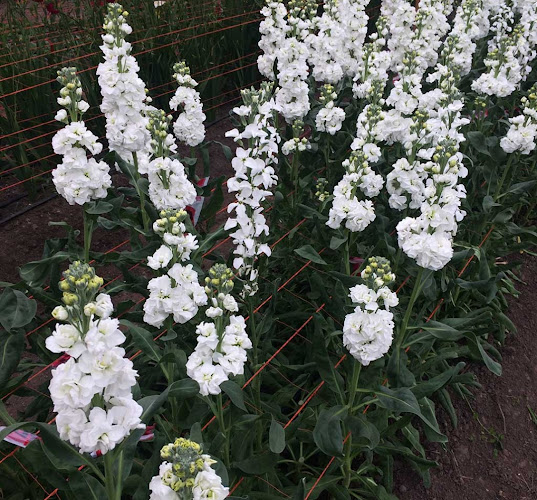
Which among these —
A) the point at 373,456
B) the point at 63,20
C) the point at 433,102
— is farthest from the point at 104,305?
the point at 63,20

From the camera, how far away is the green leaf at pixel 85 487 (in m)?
1.54

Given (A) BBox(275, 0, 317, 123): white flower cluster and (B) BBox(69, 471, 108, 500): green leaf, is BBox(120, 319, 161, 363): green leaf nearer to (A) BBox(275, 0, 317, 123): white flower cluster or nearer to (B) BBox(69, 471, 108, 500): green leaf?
(B) BBox(69, 471, 108, 500): green leaf

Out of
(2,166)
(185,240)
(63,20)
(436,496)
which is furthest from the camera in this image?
(63,20)

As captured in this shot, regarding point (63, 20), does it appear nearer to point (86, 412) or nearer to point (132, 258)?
point (132, 258)

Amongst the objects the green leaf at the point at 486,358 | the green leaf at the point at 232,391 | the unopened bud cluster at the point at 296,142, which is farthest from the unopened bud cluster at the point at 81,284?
the unopened bud cluster at the point at 296,142

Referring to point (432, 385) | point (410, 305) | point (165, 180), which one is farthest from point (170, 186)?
point (432, 385)

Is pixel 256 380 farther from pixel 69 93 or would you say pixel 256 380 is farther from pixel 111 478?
pixel 69 93

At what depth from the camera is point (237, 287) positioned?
2.51 meters

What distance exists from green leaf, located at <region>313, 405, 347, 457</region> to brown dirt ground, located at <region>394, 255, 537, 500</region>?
771 millimetres

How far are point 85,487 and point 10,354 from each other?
1.86ft

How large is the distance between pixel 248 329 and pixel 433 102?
154 cm

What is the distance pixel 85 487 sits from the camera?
5.11 feet

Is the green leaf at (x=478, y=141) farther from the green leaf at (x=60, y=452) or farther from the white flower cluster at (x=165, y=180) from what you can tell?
the green leaf at (x=60, y=452)

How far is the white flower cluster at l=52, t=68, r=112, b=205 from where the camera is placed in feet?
7.23
